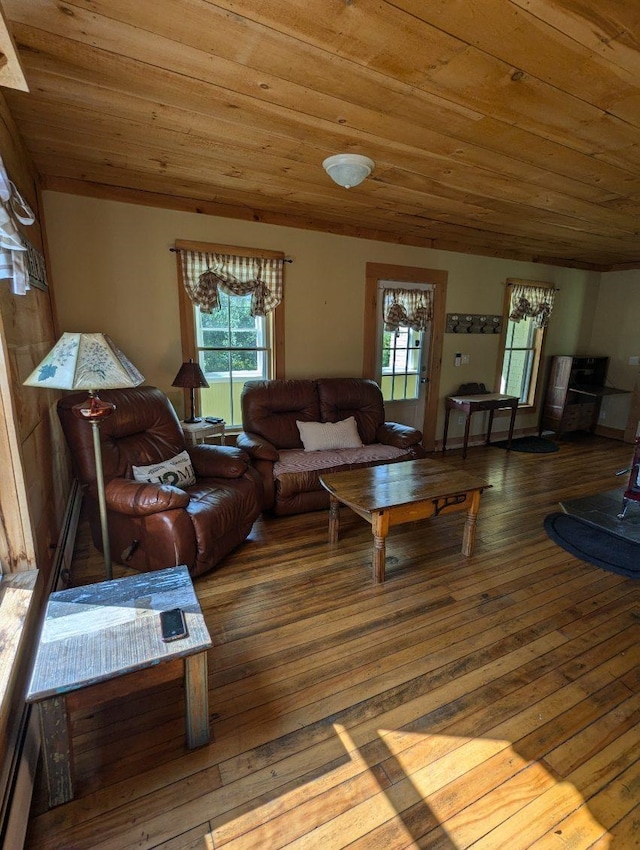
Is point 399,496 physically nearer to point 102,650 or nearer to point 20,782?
point 102,650

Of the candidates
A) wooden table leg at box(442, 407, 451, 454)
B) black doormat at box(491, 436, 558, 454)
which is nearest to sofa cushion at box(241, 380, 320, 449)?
wooden table leg at box(442, 407, 451, 454)

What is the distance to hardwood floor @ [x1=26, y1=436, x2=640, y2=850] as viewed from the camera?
126cm

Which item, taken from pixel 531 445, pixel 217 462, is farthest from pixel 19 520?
pixel 531 445

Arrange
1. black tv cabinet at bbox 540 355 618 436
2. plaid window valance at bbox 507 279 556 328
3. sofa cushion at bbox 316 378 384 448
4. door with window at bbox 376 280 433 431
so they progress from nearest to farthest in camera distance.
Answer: sofa cushion at bbox 316 378 384 448 < door with window at bbox 376 280 433 431 < plaid window valance at bbox 507 279 556 328 < black tv cabinet at bbox 540 355 618 436

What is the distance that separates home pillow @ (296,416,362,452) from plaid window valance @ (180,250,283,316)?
1187 mm

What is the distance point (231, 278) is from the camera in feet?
11.9

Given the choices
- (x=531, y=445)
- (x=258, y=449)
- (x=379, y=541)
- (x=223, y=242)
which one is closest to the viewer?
(x=379, y=541)

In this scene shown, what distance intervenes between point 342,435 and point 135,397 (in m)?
1.77

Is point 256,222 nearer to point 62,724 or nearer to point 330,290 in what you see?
point 330,290

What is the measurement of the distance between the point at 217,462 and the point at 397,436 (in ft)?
5.70

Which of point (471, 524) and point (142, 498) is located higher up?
point (142, 498)

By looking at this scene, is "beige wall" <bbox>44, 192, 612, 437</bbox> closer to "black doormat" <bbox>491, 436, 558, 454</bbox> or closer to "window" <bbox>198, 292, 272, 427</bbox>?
"window" <bbox>198, 292, 272, 427</bbox>

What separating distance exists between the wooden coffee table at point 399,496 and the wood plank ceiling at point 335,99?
197 centimetres

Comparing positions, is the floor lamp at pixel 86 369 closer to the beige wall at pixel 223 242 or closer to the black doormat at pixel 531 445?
the beige wall at pixel 223 242
